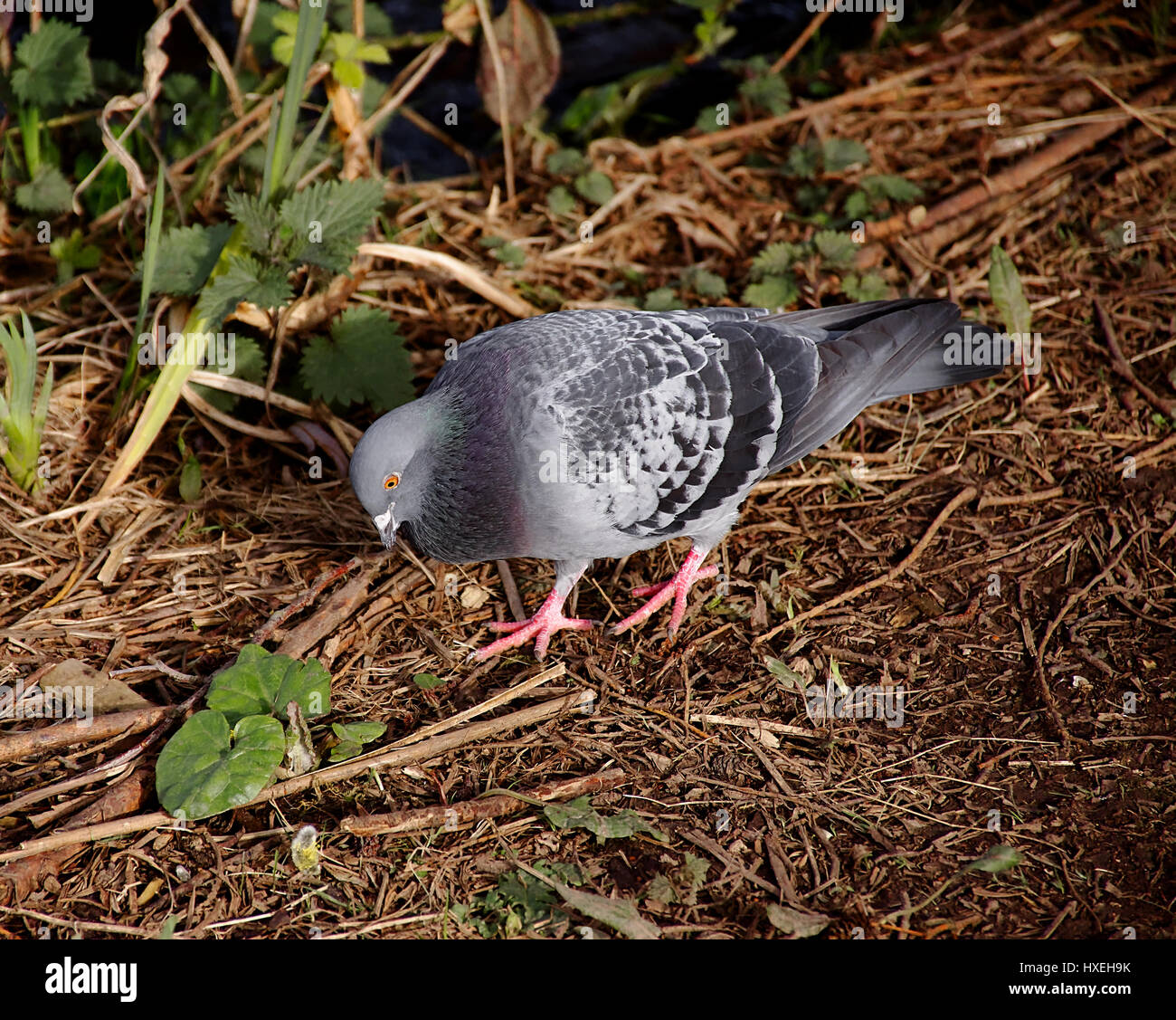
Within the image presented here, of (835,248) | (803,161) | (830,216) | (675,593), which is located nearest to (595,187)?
(803,161)

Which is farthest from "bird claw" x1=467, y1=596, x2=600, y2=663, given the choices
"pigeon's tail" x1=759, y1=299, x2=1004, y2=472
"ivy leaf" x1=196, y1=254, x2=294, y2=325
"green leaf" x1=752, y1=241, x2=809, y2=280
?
"green leaf" x1=752, y1=241, x2=809, y2=280

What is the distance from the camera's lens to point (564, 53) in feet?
24.5

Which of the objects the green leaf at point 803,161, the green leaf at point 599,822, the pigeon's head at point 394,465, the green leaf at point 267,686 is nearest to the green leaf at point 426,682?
the green leaf at point 267,686

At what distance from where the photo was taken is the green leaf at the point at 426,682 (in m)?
3.90

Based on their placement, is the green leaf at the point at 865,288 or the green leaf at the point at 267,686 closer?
the green leaf at the point at 267,686

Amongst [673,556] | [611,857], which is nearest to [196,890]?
[611,857]

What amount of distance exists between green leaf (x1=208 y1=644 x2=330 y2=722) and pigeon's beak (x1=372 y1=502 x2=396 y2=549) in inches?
21.8

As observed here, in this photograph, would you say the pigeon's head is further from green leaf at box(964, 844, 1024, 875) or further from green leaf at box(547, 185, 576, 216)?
green leaf at box(547, 185, 576, 216)

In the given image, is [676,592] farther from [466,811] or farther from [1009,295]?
[1009,295]

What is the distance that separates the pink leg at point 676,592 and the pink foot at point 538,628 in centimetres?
20

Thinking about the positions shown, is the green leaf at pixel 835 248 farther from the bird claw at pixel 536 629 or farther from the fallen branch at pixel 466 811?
the fallen branch at pixel 466 811

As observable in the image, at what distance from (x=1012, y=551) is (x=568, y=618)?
2033 mm

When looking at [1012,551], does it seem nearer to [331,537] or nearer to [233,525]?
[331,537]

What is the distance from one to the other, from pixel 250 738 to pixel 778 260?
144 inches
